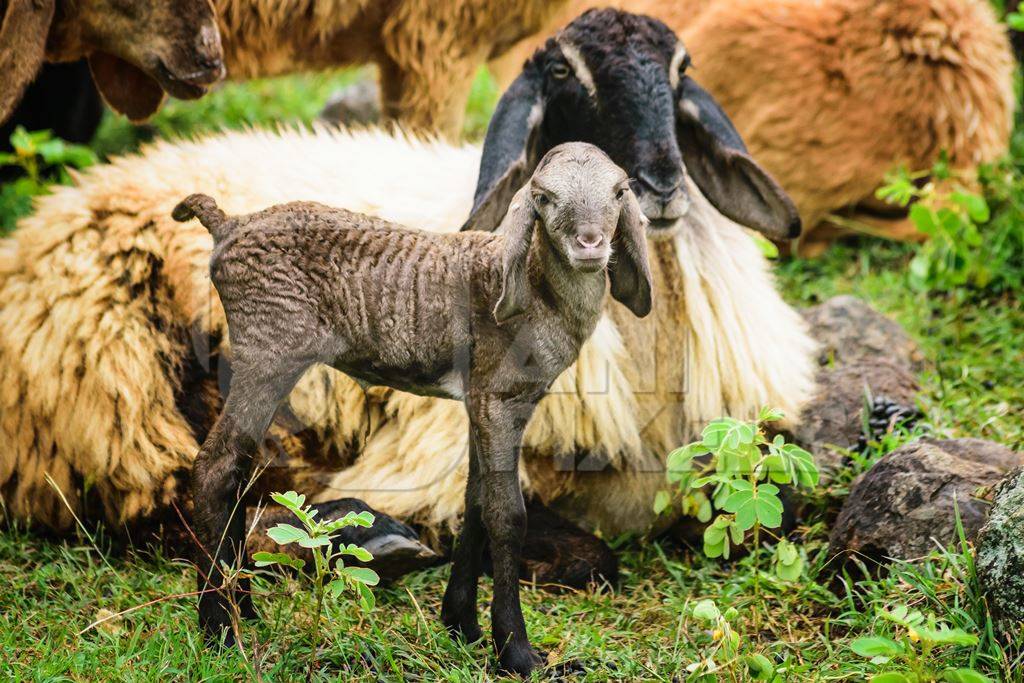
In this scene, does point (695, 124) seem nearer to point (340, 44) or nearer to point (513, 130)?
point (513, 130)

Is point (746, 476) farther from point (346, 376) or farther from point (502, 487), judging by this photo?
point (346, 376)

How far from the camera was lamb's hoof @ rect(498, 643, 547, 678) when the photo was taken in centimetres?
284

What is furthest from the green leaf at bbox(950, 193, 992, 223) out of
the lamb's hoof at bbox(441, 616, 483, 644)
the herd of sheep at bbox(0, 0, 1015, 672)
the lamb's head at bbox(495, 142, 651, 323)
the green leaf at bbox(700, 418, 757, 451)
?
the lamb's hoof at bbox(441, 616, 483, 644)

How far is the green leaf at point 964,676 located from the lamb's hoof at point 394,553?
1.40 m

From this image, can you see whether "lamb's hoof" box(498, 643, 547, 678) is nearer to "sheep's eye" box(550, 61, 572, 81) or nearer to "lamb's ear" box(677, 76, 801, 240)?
"lamb's ear" box(677, 76, 801, 240)

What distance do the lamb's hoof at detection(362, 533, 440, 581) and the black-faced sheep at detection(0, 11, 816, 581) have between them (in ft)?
1.29

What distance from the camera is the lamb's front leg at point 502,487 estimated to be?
2.73 metres

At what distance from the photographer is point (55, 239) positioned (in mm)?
3984

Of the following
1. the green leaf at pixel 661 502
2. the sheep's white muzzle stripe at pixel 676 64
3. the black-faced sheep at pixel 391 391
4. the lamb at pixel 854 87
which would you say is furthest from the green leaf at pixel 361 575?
the lamb at pixel 854 87

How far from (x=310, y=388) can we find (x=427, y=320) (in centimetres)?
114

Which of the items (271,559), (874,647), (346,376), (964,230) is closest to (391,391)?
(346,376)

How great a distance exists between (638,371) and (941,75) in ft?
9.94

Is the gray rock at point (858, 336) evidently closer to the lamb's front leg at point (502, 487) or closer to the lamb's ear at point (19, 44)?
the lamb's front leg at point (502, 487)

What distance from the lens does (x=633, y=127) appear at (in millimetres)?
3502
